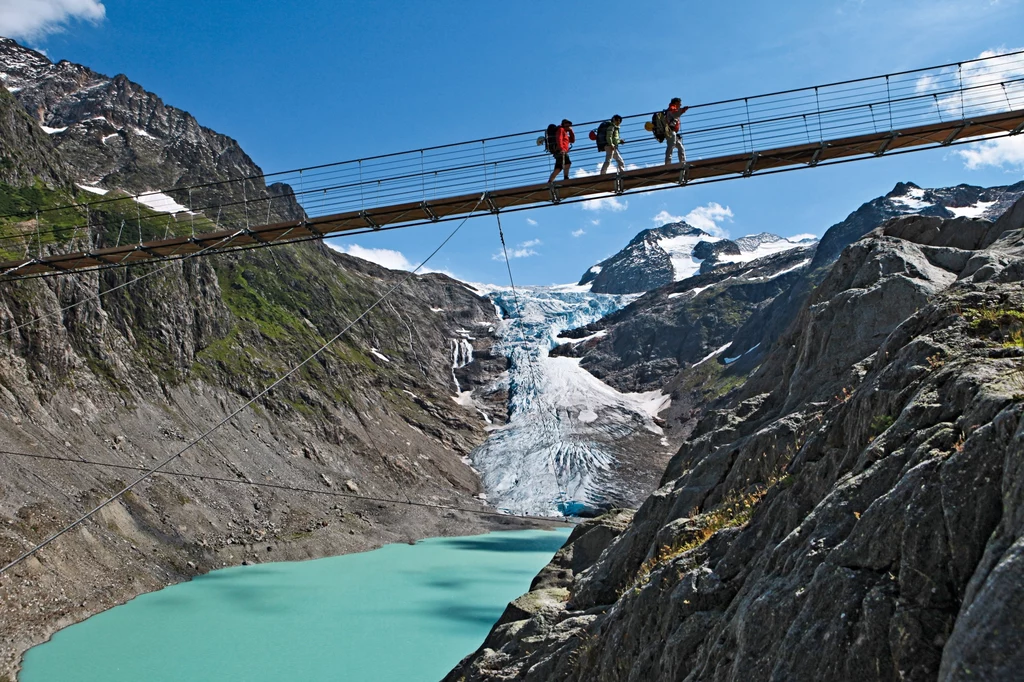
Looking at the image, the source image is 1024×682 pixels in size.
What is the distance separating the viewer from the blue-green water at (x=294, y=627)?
26.8 meters

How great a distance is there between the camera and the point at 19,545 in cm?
2970

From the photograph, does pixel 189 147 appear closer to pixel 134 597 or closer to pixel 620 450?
pixel 620 450

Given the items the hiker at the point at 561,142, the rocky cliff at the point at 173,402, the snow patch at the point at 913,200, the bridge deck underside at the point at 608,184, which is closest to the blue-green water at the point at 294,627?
the rocky cliff at the point at 173,402

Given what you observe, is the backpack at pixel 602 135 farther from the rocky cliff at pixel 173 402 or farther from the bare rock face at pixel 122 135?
the bare rock face at pixel 122 135

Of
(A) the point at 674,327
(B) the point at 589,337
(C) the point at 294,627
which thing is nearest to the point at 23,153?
(C) the point at 294,627

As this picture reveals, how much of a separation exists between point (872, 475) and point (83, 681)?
2641 cm

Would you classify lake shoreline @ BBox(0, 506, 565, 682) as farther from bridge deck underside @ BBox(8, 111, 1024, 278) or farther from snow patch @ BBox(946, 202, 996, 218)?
snow patch @ BBox(946, 202, 996, 218)

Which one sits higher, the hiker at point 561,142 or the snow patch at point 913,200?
the snow patch at point 913,200

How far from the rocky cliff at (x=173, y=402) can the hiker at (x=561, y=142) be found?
9.49 meters

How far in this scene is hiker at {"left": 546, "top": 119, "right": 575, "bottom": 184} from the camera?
17938 mm

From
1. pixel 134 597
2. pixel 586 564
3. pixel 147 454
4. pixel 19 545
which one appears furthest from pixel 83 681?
pixel 147 454

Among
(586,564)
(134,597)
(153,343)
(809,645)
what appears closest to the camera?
(809,645)

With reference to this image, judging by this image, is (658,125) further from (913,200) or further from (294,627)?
(913,200)

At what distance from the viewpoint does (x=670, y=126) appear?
57.1ft
